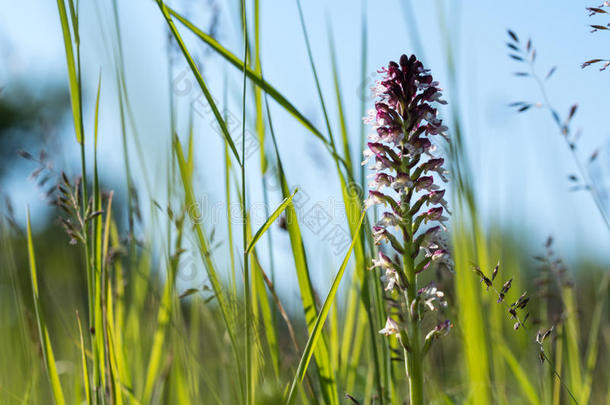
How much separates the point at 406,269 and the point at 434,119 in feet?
1.20

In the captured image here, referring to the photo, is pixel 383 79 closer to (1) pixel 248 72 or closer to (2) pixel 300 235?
(1) pixel 248 72

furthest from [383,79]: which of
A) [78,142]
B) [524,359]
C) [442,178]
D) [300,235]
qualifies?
[524,359]

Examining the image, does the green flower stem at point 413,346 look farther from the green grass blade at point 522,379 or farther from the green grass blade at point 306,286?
the green grass blade at point 522,379

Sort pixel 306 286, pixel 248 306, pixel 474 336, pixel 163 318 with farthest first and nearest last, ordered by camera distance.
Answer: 1. pixel 163 318
2. pixel 474 336
3. pixel 306 286
4. pixel 248 306

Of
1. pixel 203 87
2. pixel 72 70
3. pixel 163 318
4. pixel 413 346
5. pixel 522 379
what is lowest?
pixel 522 379

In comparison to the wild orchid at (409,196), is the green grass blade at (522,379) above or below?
below

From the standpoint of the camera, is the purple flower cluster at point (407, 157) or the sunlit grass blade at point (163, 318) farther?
the sunlit grass blade at point (163, 318)

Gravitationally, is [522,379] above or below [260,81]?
below

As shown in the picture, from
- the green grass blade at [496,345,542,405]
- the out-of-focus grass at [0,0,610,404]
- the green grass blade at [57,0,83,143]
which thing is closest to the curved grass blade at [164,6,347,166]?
the out-of-focus grass at [0,0,610,404]

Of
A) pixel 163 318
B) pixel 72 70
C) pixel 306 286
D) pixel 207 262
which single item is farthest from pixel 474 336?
pixel 72 70

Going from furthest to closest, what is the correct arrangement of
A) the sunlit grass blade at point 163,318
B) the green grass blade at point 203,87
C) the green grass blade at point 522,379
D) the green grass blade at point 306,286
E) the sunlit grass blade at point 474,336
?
the green grass blade at point 522,379 → the sunlit grass blade at point 163,318 → the sunlit grass blade at point 474,336 → the green grass blade at point 306,286 → the green grass blade at point 203,87

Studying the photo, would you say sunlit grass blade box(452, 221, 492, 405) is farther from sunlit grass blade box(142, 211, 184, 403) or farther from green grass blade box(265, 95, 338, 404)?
sunlit grass blade box(142, 211, 184, 403)

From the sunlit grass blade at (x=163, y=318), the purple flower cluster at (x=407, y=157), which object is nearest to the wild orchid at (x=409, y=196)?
the purple flower cluster at (x=407, y=157)

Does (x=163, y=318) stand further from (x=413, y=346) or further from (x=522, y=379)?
(x=522, y=379)
